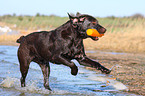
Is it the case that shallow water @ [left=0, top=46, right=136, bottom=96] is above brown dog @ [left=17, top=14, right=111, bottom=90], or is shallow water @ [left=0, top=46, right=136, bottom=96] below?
below

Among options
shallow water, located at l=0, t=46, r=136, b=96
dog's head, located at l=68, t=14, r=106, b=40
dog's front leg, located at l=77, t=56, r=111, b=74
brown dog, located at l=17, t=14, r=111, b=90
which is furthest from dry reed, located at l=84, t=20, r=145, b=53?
dog's head, located at l=68, t=14, r=106, b=40

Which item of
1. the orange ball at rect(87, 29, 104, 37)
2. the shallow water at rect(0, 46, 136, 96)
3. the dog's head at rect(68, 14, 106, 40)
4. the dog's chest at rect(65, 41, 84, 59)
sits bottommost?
the shallow water at rect(0, 46, 136, 96)

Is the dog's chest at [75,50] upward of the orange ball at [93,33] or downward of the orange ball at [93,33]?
downward

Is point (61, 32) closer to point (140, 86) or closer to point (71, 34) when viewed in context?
point (71, 34)

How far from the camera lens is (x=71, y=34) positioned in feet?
19.1

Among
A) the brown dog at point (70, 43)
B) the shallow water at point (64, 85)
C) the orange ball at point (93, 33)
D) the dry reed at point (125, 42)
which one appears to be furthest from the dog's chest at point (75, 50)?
the dry reed at point (125, 42)

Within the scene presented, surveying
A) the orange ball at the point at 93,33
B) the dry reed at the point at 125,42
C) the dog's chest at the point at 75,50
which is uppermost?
the orange ball at the point at 93,33

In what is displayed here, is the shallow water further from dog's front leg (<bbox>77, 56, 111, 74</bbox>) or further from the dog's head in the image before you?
the dog's head

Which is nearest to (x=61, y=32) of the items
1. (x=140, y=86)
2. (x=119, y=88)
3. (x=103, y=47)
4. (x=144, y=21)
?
(x=119, y=88)

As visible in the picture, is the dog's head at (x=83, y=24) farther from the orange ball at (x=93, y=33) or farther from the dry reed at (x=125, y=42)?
the dry reed at (x=125, y=42)

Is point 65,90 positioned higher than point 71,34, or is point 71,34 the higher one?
point 71,34

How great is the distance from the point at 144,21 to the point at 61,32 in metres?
15.4

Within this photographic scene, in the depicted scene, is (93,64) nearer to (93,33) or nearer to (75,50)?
(75,50)

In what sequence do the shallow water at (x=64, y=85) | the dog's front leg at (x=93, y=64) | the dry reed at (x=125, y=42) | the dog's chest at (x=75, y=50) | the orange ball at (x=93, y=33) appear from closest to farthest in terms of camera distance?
the orange ball at (x=93, y=33), the dog's chest at (x=75, y=50), the dog's front leg at (x=93, y=64), the shallow water at (x=64, y=85), the dry reed at (x=125, y=42)
